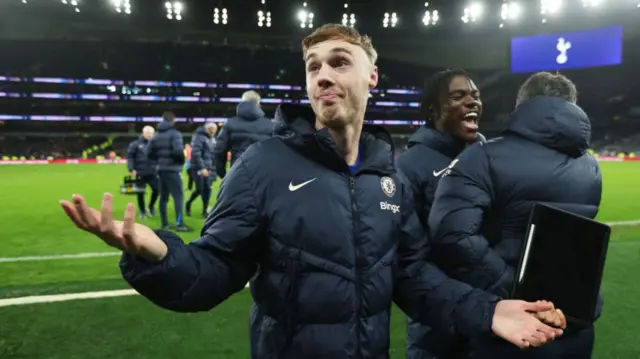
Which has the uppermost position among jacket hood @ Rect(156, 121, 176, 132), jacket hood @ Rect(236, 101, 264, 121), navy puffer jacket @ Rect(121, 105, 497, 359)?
jacket hood @ Rect(236, 101, 264, 121)

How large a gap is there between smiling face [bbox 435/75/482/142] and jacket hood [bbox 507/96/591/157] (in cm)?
101

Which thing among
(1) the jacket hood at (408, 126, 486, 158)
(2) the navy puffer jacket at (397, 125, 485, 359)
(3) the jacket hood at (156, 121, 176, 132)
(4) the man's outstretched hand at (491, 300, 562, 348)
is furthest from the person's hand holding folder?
(3) the jacket hood at (156, 121, 176, 132)

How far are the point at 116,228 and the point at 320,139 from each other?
0.74 meters

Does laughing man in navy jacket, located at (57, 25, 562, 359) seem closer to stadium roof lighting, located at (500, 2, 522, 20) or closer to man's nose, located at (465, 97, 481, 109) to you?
man's nose, located at (465, 97, 481, 109)

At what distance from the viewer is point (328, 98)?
1.81 meters

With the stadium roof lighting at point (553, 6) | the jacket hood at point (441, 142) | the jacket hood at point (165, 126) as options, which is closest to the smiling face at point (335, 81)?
the jacket hood at point (441, 142)

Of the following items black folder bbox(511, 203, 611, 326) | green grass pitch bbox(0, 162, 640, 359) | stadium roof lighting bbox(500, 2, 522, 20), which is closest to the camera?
black folder bbox(511, 203, 611, 326)

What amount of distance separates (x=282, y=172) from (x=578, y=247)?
1158 millimetres

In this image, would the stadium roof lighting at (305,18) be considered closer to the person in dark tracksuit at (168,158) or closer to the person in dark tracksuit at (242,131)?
the person in dark tracksuit at (168,158)

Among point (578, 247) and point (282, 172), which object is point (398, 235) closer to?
point (282, 172)

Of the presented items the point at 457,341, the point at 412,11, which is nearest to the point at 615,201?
the point at 457,341

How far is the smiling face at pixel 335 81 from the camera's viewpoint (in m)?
1.80

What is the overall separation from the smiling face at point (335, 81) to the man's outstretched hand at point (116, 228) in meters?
0.73

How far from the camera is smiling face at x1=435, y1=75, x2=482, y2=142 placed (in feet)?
10.9
